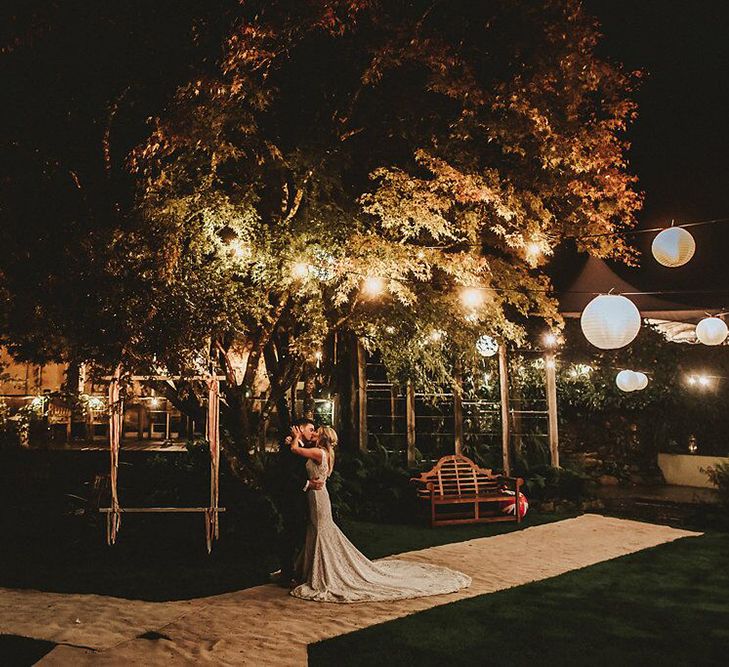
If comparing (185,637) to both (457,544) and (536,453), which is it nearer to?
(457,544)

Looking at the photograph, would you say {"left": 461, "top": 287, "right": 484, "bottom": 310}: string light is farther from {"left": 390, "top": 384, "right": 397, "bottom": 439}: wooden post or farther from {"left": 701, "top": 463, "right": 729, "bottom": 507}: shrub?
{"left": 701, "top": 463, "right": 729, "bottom": 507}: shrub

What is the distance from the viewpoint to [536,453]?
1539cm

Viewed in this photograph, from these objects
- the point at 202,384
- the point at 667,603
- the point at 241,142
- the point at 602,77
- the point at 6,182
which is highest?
the point at 602,77

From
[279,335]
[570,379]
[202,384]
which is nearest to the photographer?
[202,384]

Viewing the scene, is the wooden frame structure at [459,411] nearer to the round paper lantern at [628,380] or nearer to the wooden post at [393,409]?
the wooden post at [393,409]

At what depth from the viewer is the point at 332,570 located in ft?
23.1

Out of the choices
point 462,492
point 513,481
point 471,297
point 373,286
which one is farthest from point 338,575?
point 513,481

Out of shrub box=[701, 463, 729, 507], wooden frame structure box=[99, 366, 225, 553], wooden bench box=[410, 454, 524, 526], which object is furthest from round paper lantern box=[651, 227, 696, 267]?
wooden frame structure box=[99, 366, 225, 553]

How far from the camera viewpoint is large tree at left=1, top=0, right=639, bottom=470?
7934 mm

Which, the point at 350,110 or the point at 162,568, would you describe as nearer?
the point at 162,568

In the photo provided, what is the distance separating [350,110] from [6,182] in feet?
15.2

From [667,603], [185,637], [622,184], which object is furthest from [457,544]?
[622,184]

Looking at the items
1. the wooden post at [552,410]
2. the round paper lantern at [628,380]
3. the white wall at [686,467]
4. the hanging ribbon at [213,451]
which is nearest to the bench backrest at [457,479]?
the wooden post at [552,410]

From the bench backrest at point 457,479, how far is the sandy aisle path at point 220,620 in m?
2.78
